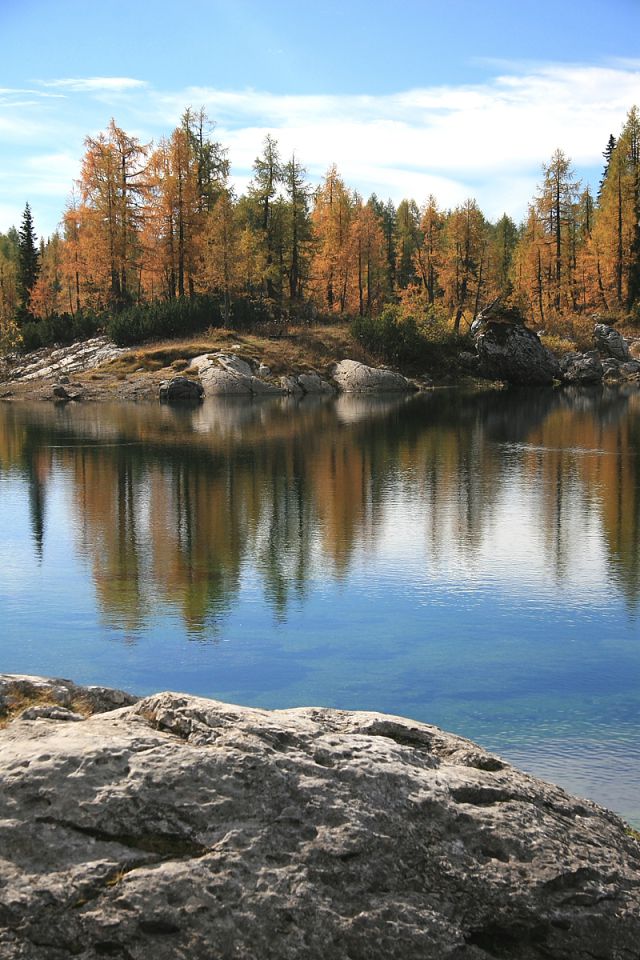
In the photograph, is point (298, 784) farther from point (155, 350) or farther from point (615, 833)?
point (155, 350)

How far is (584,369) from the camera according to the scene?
266 feet

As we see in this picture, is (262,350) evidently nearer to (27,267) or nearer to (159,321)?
(159,321)

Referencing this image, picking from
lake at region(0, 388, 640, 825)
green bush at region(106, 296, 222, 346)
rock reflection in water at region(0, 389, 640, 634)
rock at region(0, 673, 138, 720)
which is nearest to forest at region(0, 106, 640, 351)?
green bush at region(106, 296, 222, 346)

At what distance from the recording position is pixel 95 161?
75.7 m

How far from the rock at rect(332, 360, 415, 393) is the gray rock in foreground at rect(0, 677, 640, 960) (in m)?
68.4

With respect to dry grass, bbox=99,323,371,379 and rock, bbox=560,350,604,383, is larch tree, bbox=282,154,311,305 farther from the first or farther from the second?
rock, bbox=560,350,604,383

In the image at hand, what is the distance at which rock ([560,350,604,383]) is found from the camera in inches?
3189

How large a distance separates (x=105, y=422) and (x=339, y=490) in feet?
80.4

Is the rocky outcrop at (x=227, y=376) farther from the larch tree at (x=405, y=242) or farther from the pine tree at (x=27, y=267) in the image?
the larch tree at (x=405, y=242)

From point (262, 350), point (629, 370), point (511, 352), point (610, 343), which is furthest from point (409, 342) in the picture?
point (629, 370)

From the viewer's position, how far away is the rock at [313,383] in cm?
7169

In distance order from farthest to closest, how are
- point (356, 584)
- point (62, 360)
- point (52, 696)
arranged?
point (62, 360) → point (356, 584) → point (52, 696)

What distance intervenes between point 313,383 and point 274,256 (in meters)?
20.2

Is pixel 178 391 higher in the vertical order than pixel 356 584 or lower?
higher
